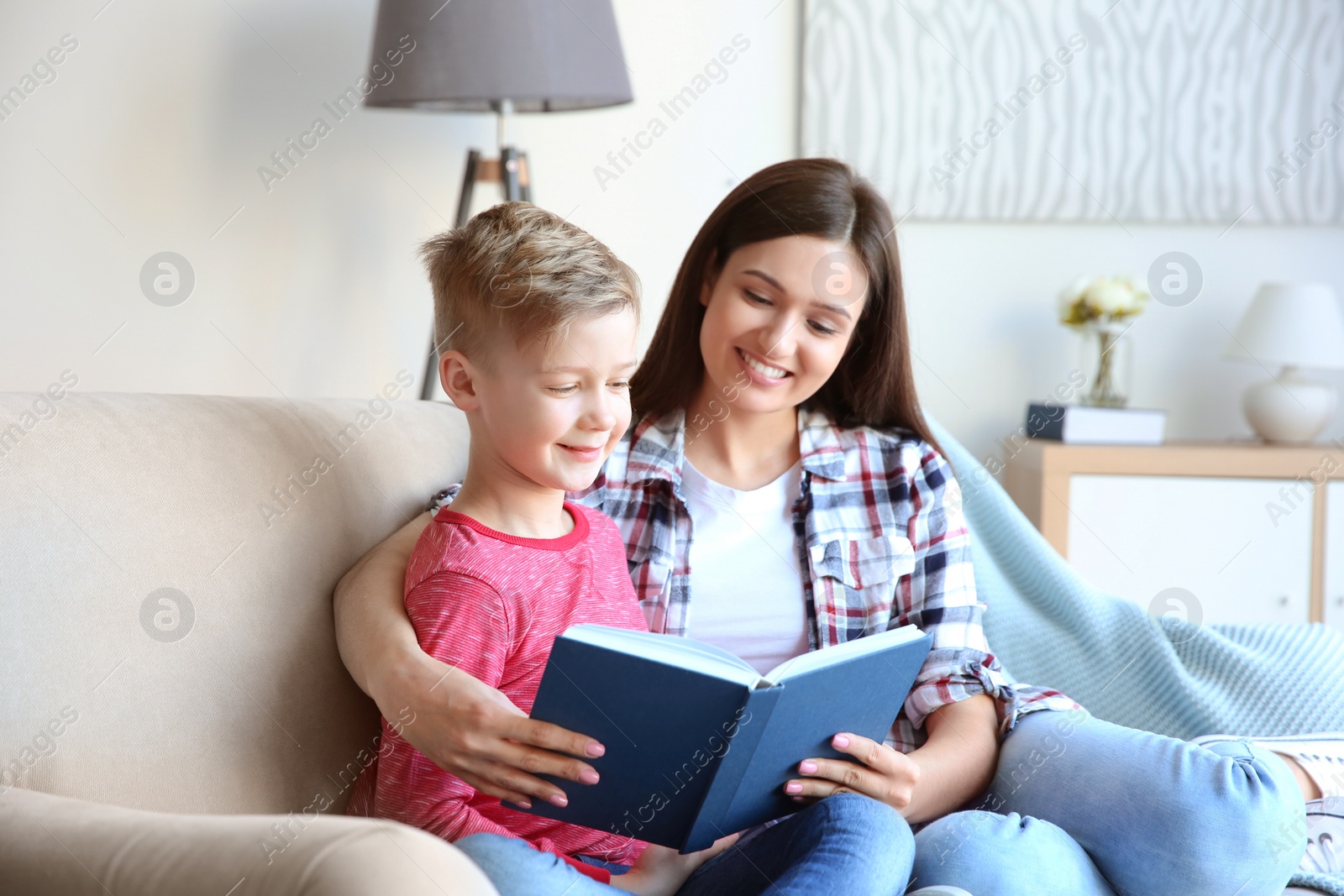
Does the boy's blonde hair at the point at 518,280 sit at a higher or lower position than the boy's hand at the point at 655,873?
higher

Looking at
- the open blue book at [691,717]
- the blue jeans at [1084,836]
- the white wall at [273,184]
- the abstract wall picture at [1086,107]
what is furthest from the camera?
the abstract wall picture at [1086,107]

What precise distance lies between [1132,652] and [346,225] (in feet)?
6.86

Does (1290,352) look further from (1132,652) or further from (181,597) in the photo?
(181,597)

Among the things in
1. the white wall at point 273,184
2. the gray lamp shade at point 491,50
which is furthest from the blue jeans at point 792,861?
the white wall at point 273,184

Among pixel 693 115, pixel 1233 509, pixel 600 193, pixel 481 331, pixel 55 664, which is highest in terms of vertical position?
pixel 693 115

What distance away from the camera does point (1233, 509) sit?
8.84ft

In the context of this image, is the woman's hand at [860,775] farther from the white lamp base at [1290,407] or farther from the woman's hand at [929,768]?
the white lamp base at [1290,407]

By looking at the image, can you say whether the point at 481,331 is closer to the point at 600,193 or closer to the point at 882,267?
the point at 882,267

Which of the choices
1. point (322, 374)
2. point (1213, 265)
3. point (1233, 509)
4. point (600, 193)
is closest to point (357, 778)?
point (322, 374)

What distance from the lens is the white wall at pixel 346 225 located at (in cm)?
255

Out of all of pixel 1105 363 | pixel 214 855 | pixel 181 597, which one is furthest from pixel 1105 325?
pixel 214 855

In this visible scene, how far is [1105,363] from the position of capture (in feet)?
9.49

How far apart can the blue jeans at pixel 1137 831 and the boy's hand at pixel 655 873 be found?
0.22 metres

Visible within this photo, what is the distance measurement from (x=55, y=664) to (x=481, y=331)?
1.51 feet
